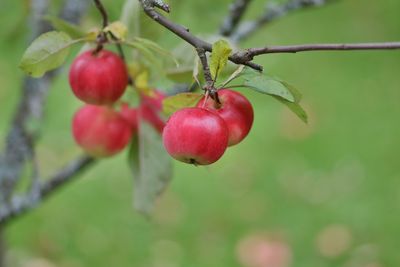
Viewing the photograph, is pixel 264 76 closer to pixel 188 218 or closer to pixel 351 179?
pixel 188 218

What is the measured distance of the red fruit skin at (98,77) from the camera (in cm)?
89

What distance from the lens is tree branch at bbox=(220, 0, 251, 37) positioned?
1.39 meters

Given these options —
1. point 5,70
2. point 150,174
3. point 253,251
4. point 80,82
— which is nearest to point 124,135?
point 150,174

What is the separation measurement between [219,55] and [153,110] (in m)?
0.37

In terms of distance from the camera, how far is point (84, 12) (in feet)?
5.17

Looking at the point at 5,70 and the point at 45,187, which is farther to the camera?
the point at 5,70

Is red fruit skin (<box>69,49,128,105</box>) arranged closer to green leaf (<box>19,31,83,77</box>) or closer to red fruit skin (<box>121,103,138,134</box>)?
green leaf (<box>19,31,83,77</box>)

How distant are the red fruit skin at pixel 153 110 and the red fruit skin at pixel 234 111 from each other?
320mm

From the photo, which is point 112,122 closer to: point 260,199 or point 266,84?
point 266,84

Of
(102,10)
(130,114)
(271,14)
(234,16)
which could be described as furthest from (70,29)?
(271,14)

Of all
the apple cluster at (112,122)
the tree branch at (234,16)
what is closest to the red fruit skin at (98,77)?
the apple cluster at (112,122)

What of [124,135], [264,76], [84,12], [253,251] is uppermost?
[253,251]

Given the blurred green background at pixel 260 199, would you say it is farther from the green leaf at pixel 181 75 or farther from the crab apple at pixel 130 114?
the green leaf at pixel 181 75

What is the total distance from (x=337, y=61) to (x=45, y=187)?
Answer: 2.54 meters
